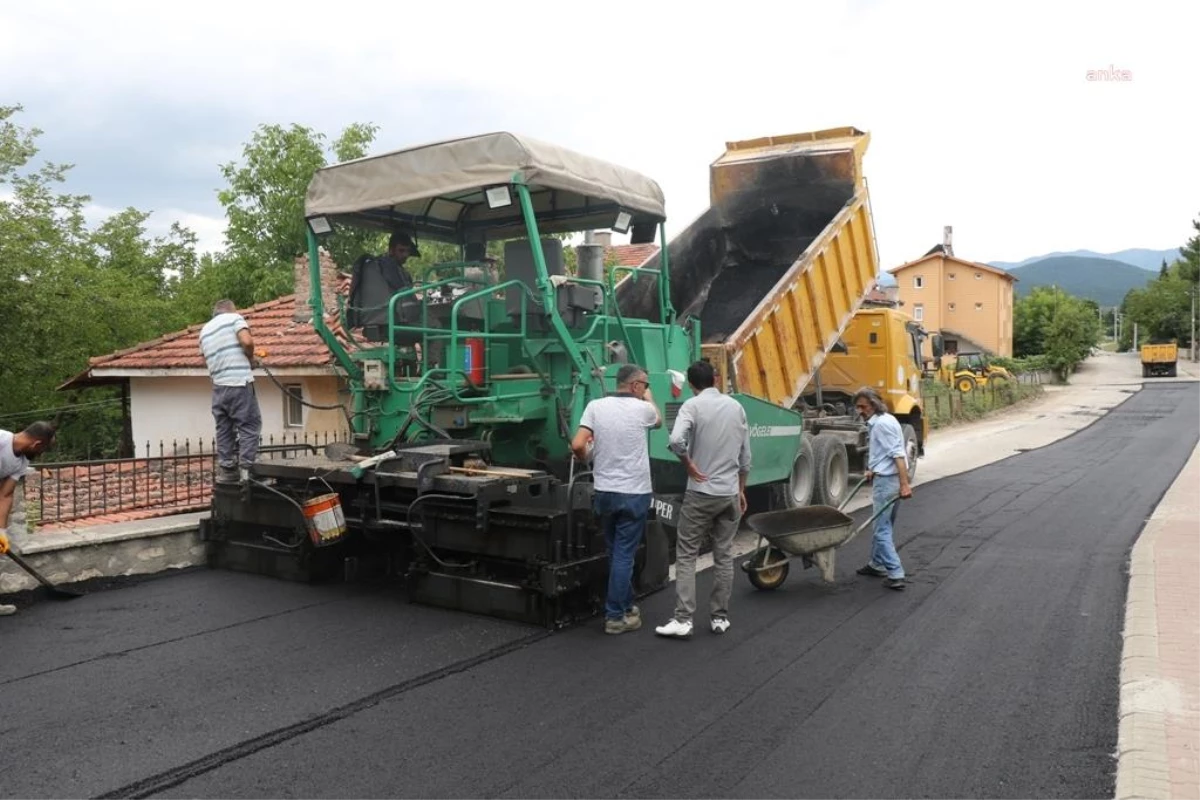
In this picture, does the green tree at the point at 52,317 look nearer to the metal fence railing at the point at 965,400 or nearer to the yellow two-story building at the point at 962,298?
the metal fence railing at the point at 965,400

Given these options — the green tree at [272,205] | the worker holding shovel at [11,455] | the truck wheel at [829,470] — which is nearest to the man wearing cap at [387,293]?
the worker holding shovel at [11,455]

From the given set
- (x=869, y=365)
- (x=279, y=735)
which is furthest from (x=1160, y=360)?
(x=279, y=735)

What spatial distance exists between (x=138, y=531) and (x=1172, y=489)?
480 inches

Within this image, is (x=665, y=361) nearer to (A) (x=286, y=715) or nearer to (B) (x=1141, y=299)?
(A) (x=286, y=715)

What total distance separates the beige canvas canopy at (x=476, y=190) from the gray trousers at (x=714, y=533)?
7.73 ft

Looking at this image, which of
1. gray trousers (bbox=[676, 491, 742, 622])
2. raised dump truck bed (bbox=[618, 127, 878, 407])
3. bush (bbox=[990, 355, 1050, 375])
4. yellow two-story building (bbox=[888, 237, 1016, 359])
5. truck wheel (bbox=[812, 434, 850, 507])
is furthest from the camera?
yellow two-story building (bbox=[888, 237, 1016, 359])

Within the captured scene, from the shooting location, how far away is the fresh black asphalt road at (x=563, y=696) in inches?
143

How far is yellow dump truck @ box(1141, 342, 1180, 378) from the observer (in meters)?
52.3

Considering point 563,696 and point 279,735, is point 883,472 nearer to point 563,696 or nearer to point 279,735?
point 563,696

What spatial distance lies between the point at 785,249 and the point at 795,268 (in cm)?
186

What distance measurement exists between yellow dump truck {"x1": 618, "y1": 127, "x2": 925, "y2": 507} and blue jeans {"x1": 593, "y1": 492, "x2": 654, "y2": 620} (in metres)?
3.99

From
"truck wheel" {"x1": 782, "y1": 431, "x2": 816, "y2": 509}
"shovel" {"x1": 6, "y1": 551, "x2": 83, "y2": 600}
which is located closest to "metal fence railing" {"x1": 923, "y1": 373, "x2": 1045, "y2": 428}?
"truck wheel" {"x1": 782, "y1": 431, "x2": 816, "y2": 509}

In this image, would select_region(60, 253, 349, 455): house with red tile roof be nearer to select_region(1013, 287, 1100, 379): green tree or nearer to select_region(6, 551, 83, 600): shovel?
select_region(6, 551, 83, 600): shovel

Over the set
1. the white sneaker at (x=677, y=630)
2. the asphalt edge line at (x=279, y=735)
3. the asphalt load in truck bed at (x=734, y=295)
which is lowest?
the asphalt edge line at (x=279, y=735)
